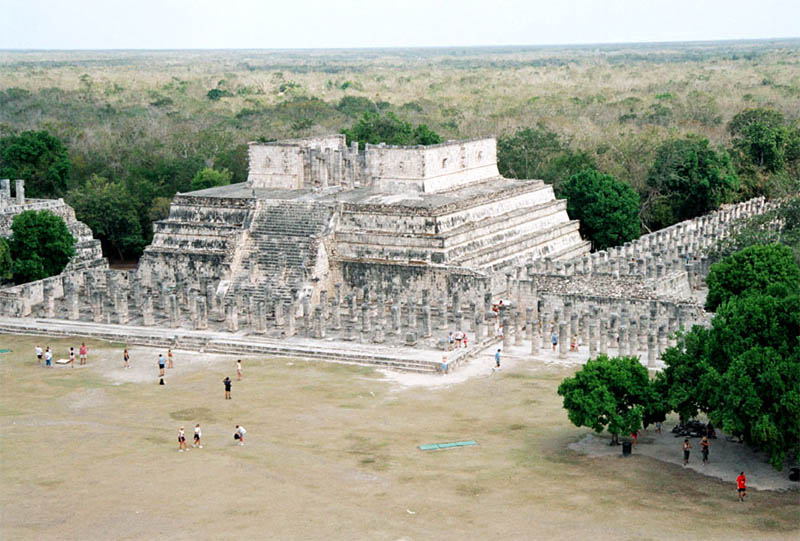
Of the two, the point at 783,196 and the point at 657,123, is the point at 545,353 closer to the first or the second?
the point at 783,196

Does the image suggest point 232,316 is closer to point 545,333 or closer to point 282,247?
point 282,247

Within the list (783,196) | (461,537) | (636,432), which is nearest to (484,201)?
(783,196)

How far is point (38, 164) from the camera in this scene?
6103 centimetres

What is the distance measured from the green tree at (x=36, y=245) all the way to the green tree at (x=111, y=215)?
7.96 m

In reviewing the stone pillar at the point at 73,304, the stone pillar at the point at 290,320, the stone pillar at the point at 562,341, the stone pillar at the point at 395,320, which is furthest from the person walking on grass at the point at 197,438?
the stone pillar at the point at 73,304

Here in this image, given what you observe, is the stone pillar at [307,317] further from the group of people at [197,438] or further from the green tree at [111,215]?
the green tree at [111,215]

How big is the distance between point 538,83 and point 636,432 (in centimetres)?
10648

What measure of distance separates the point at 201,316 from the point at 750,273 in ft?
57.1

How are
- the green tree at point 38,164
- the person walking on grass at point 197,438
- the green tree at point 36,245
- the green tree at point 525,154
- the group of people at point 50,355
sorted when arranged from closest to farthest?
the person walking on grass at point 197,438, the group of people at point 50,355, the green tree at point 36,245, the green tree at point 38,164, the green tree at point 525,154

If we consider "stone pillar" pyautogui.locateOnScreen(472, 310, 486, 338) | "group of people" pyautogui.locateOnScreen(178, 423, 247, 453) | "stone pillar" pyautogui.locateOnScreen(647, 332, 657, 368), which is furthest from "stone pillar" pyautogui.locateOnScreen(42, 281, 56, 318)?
"stone pillar" pyautogui.locateOnScreen(647, 332, 657, 368)

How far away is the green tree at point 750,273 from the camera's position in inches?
1375

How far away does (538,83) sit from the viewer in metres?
130

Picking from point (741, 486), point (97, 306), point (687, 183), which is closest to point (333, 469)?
point (741, 486)

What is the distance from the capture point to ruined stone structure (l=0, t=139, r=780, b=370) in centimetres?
3766
